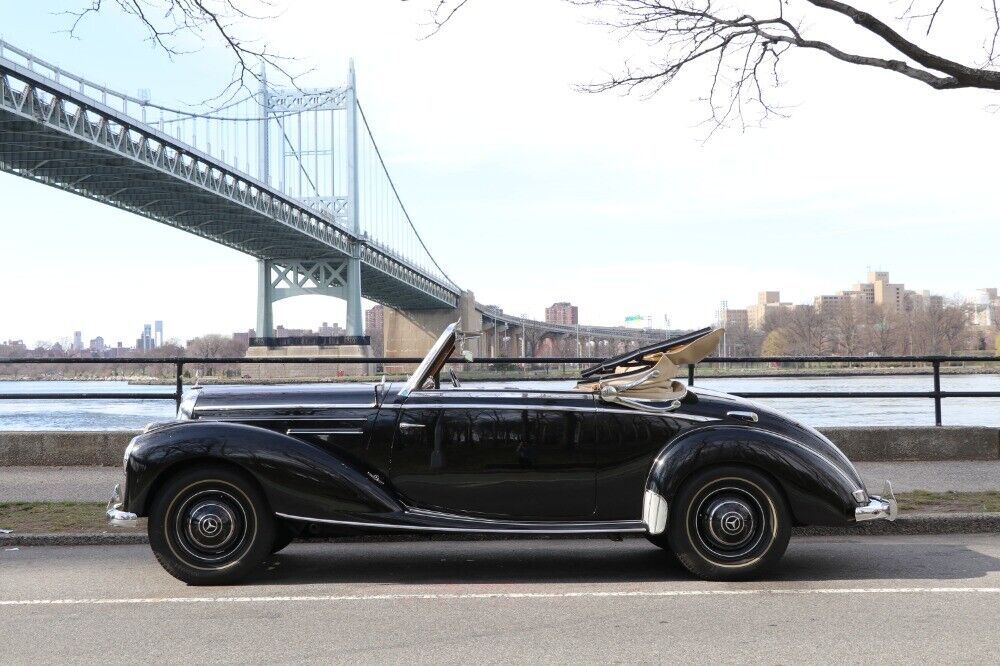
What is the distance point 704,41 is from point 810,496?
20.1 feet

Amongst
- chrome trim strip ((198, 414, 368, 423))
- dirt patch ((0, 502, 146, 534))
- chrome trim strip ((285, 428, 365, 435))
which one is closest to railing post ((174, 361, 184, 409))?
dirt patch ((0, 502, 146, 534))

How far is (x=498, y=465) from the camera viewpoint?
5367 mm

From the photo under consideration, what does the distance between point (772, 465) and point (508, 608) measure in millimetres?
1626

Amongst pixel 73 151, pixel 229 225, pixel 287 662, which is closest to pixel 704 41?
pixel 287 662

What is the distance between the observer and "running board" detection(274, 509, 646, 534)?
5.27 m

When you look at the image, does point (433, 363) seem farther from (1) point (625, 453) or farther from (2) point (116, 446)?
(2) point (116, 446)

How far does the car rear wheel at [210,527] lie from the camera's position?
5.26m

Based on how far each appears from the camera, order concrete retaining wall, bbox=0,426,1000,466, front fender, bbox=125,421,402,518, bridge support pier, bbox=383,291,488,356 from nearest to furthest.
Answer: front fender, bbox=125,421,402,518 → concrete retaining wall, bbox=0,426,1000,466 → bridge support pier, bbox=383,291,488,356

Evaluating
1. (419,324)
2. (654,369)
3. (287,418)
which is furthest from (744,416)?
(419,324)

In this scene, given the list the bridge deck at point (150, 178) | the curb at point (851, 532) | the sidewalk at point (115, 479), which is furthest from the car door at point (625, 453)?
the bridge deck at point (150, 178)

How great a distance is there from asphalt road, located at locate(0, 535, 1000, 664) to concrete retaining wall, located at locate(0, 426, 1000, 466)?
11.9 feet

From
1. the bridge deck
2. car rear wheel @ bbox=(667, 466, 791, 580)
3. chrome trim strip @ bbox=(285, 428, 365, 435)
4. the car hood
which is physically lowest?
car rear wheel @ bbox=(667, 466, 791, 580)

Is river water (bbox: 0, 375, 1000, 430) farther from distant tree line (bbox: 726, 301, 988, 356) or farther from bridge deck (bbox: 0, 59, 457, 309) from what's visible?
distant tree line (bbox: 726, 301, 988, 356)

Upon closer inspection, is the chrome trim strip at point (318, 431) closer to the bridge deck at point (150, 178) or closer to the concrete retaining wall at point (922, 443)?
the concrete retaining wall at point (922, 443)
